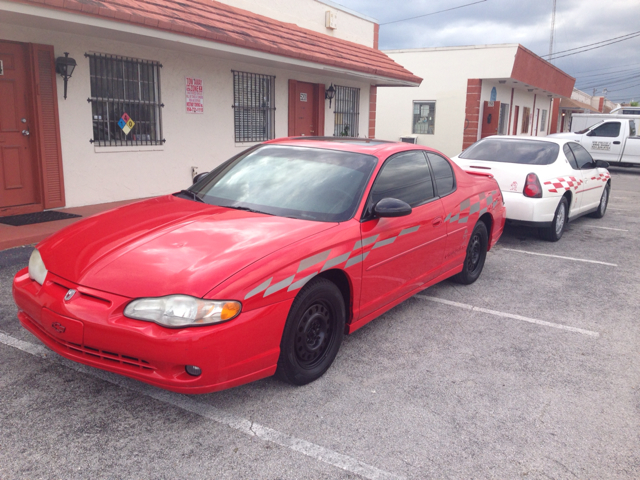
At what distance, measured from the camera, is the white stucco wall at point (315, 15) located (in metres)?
11.1

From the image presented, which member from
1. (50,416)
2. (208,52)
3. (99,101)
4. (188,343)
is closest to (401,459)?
(188,343)

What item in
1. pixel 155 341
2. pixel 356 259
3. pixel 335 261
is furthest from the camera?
pixel 356 259

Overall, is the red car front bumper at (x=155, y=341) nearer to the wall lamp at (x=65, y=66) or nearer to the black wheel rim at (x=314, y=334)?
the black wheel rim at (x=314, y=334)

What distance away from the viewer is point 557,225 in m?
7.79

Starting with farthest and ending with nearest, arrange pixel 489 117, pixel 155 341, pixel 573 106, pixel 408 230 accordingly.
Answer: pixel 573 106 < pixel 489 117 < pixel 408 230 < pixel 155 341

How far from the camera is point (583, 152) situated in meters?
8.84

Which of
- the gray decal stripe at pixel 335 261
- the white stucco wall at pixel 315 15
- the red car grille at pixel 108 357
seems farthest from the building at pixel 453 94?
the red car grille at pixel 108 357

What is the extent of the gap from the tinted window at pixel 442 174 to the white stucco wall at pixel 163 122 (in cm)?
538

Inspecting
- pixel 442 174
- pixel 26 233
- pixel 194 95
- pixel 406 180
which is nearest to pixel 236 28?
pixel 194 95

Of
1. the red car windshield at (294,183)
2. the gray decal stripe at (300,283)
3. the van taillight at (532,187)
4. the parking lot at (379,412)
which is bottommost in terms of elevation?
the parking lot at (379,412)

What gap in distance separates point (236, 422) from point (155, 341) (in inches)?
27.0

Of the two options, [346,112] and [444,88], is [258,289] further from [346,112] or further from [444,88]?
[444,88]

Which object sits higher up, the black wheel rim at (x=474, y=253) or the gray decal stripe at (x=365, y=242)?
the gray decal stripe at (x=365, y=242)

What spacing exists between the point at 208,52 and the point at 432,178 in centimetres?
576
